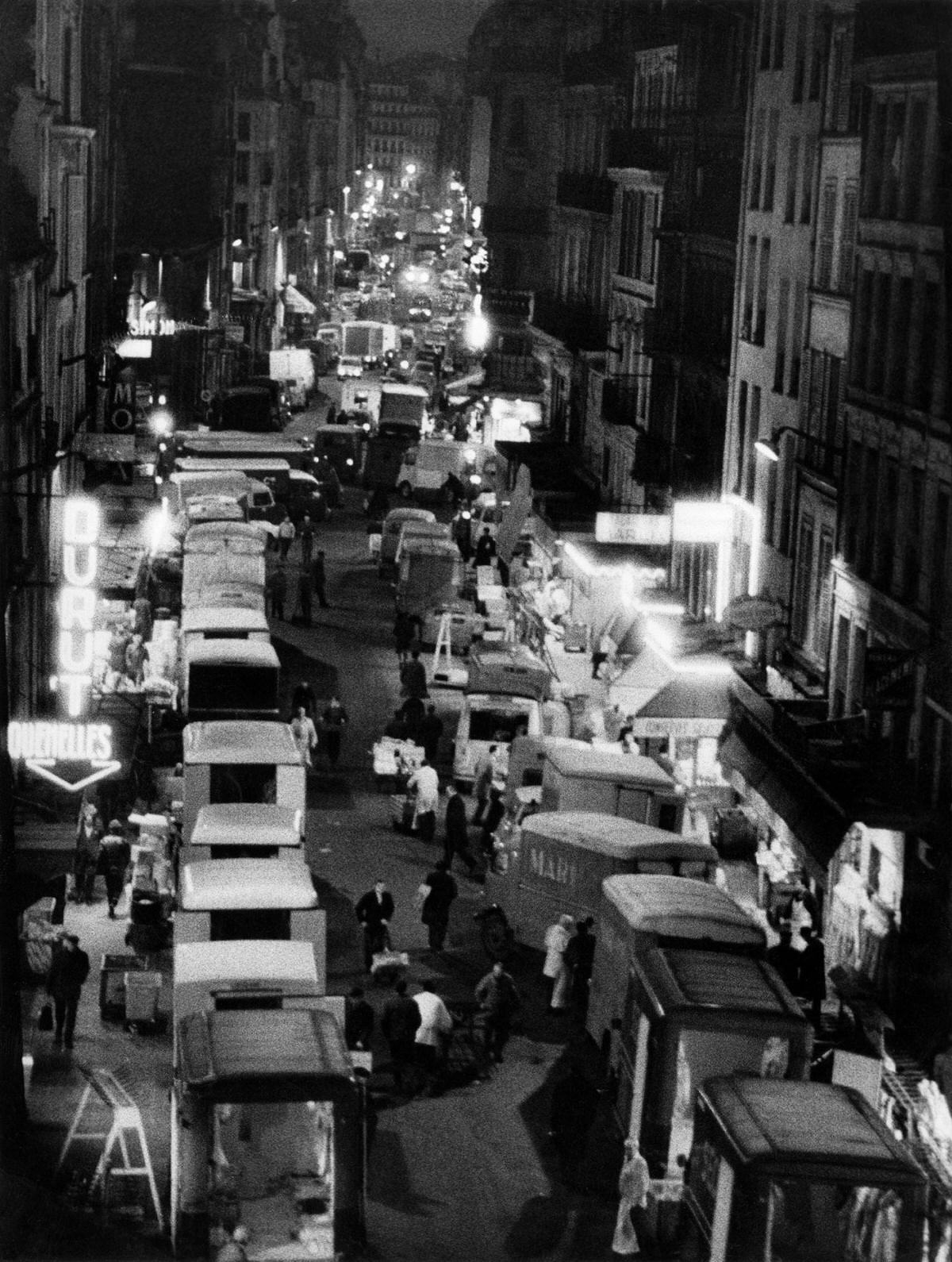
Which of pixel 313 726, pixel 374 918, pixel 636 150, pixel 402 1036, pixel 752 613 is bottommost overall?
pixel 313 726

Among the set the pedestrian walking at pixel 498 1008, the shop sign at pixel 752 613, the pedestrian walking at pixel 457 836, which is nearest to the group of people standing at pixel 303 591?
the shop sign at pixel 752 613

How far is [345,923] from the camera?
32562mm

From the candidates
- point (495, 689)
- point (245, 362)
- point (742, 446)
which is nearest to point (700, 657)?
point (495, 689)

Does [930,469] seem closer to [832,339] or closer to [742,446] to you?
[832,339]

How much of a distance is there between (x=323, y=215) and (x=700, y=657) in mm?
134824

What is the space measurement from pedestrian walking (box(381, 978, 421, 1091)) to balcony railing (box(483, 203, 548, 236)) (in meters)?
76.3

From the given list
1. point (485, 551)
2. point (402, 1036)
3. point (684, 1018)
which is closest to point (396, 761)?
point (402, 1036)

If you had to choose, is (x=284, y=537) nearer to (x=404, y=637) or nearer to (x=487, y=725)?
(x=404, y=637)

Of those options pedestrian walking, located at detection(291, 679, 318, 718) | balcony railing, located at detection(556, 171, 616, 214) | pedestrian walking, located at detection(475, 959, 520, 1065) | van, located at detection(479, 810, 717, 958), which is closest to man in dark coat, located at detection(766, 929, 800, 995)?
van, located at detection(479, 810, 717, 958)

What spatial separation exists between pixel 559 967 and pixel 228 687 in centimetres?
1420

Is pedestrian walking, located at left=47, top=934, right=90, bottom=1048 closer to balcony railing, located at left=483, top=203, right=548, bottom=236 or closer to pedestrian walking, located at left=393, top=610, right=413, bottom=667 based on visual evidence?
pedestrian walking, located at left=393, top=610, right=413, bottom=667

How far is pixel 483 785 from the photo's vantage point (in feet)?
127

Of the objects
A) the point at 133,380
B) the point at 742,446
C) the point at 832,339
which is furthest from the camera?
the point at 133,380

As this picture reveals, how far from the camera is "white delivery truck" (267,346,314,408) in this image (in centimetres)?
10438
